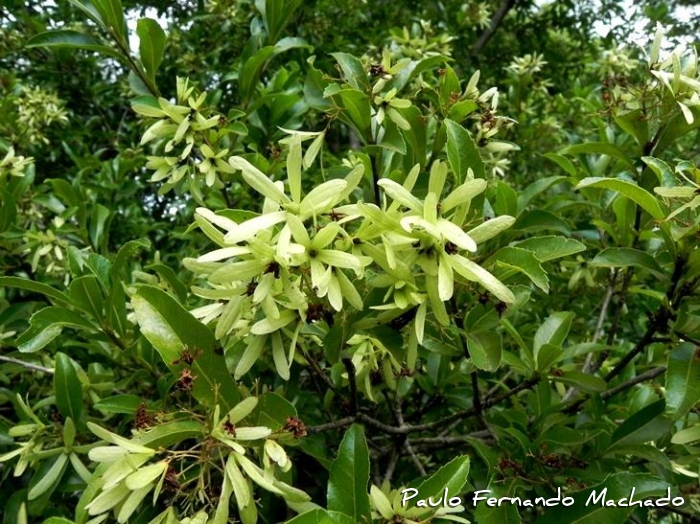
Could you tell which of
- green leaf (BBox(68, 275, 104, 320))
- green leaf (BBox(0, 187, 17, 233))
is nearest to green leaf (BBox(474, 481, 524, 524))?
green leaf (BBox(68, 275, 104, 320))

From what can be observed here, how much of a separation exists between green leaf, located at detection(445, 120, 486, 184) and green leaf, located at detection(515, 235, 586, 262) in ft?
0.62

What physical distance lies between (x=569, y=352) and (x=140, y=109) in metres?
1.25

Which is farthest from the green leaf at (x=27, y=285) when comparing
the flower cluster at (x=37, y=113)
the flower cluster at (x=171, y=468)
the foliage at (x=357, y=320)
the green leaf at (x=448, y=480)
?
the flower cluster at (x=37, y=113)

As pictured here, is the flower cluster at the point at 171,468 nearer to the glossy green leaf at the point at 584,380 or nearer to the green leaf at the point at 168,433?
the green leaf at the point at 168,433

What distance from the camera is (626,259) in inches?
52.0

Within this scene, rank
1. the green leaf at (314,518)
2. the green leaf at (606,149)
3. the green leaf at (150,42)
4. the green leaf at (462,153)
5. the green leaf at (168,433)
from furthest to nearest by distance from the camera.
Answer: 1. the green leaf at (150,42)
2. the green leaf at (606,149)
3. the green leaf at (462,153)
4. the green leaf at (168,433)
5. the green leaf at (314,518)

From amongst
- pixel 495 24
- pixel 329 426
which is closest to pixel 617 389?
pixel 329 426

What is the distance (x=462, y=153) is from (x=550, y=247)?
27 cm

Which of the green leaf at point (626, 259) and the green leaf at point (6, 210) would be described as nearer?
the green leaf at point (626, 259)

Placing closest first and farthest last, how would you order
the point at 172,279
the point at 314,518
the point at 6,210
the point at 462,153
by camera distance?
the point at 314,518
the point at 462,153
the point at 172,279
the point at 6,210

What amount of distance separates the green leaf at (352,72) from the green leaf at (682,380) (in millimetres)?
900

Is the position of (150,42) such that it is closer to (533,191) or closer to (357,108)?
(357,108)

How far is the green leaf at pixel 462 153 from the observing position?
49.3 inches

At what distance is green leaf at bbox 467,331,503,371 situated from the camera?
3.91 ft
